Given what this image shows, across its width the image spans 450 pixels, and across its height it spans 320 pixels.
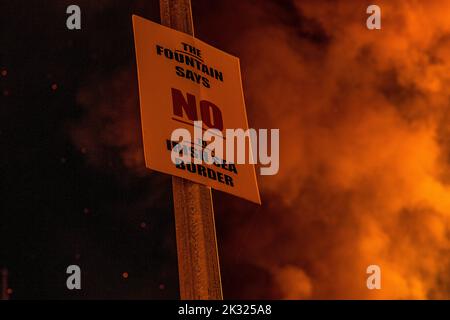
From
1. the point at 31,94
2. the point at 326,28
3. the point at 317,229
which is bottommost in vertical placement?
the point at 317,229

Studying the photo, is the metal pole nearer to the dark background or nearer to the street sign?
the dark background

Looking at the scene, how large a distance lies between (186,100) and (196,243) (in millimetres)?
503

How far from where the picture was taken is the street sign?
2627 millimetres

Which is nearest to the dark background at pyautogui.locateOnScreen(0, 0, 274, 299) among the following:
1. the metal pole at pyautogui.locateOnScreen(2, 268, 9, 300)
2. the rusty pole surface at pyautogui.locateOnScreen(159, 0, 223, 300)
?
the metal pole at pyautogui.locateOnScreen(2, 268, 9, 300)

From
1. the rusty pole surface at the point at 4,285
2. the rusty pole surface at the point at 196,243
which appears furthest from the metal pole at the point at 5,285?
the rusty pole surface at the point at 196,243

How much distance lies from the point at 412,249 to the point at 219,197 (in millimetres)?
1798

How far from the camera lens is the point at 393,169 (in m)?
6.94

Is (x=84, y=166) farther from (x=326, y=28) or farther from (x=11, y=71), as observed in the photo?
(x=326, y=28)

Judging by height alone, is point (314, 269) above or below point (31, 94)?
below

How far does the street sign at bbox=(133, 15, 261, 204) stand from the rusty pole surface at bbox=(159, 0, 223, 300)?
0.09 meters

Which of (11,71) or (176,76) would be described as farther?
(11,71)

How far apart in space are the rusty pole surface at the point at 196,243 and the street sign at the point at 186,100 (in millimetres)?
94

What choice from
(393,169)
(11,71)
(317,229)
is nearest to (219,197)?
(317,229)

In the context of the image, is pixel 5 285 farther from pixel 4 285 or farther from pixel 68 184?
pixel 68 184
